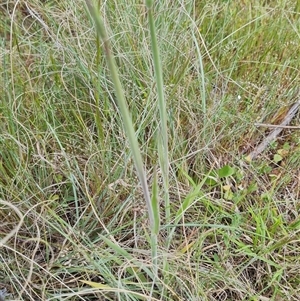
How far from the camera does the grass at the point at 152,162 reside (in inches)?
31.3

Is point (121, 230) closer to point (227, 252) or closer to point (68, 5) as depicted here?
point (227, 252)

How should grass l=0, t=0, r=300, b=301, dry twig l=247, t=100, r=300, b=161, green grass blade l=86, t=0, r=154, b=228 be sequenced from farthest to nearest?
dry twig l=247, t=100, r=300, b=161
grass l=0, t=0, r=300, b=301
green grass blade l=86, t=0, r=154, b=228

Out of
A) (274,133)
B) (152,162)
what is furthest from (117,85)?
(274,133)

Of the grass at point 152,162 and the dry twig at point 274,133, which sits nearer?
the grass at point 152,162

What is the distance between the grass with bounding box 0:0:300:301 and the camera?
80cm

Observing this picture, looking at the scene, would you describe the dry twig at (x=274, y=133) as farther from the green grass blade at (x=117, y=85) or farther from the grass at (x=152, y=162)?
the green grass blade at (x=117, y=85)

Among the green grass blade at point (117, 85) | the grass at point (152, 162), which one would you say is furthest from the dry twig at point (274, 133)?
the green grass blade at point (117, 85)

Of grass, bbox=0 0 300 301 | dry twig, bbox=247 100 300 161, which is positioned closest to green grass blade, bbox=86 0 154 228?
grass, bbox=0 0 300 301

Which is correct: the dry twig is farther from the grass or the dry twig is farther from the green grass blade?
the green grass blade

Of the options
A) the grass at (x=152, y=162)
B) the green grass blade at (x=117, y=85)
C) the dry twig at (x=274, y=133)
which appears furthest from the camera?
the dry twig at (x=274, y=133)

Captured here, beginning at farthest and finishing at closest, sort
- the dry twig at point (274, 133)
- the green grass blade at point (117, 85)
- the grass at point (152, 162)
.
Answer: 1. the dry twig at point (274, 133)
2. the grass at point (152, 162)
3. the green grass blade at point (117, 85)

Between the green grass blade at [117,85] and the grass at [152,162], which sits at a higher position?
the green grass blade at [117,85]

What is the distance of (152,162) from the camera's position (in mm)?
946

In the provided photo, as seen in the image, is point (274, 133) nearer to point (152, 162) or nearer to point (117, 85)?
point (152, 162)
